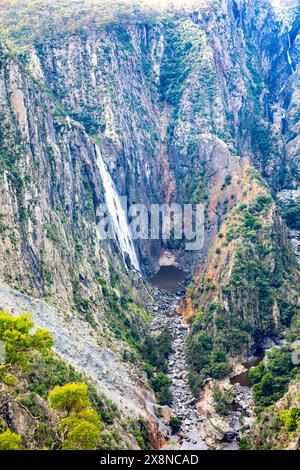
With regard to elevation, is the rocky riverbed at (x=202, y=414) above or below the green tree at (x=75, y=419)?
below

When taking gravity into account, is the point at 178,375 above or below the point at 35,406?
below

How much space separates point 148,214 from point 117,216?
1995cm

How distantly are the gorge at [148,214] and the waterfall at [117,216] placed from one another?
0.66 m

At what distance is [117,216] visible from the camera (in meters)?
115

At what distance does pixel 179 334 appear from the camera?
100 m

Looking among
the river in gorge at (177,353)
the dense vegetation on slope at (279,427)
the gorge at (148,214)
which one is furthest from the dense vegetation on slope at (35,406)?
the river in gorge at (177,353)

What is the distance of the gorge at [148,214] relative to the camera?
72.5 meters

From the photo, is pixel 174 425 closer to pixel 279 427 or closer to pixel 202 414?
pixel 202 414

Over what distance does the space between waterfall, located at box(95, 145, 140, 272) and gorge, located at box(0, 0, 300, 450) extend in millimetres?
661

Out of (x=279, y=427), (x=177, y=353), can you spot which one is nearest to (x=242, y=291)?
(x=177, y=353)

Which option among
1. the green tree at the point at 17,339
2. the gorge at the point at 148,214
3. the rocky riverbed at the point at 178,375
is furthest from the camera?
the rocky riverbed at the point at 178,375

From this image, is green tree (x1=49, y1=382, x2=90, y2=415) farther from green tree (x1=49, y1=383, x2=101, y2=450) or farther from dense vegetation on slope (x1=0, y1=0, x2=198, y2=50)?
dense vegetation on slope (x1=0, y1=0, x2=198, y2=50)

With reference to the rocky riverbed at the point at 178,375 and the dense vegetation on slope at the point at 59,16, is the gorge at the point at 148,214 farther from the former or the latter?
the dense vegetation on slope at the point at 59,16

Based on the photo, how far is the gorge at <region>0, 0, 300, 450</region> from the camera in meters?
72.5
